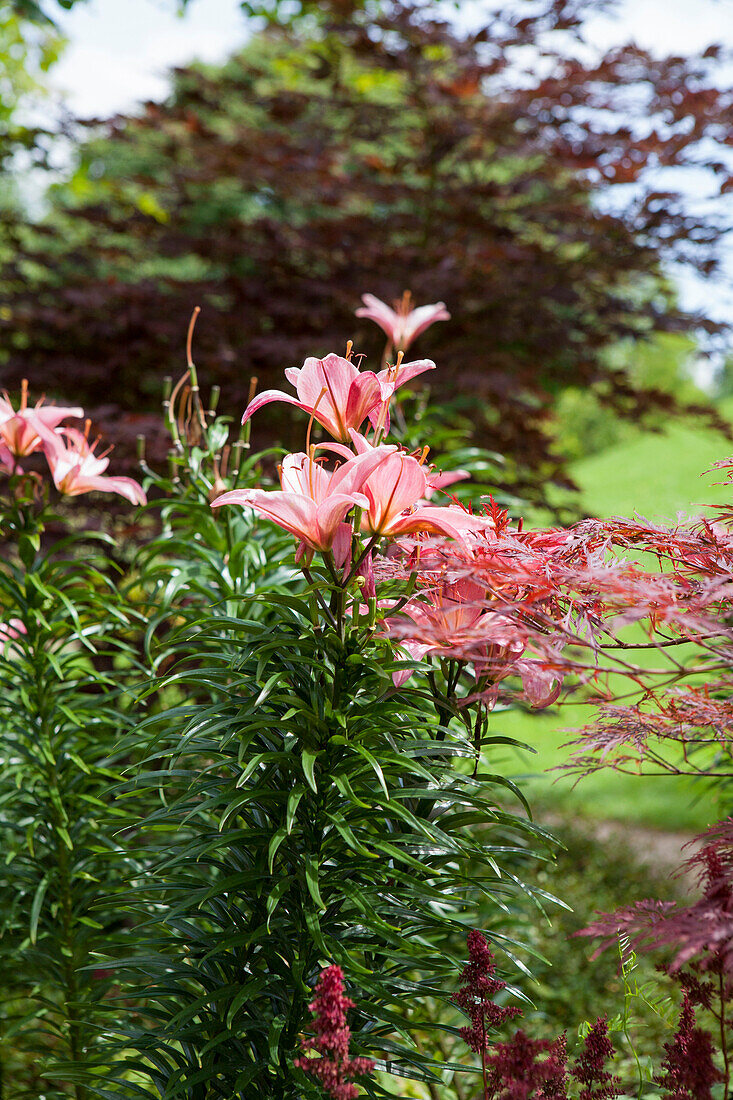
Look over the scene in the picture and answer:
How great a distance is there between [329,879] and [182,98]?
4594 millimetres

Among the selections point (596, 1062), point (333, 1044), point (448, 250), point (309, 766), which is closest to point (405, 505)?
point (309, 766)

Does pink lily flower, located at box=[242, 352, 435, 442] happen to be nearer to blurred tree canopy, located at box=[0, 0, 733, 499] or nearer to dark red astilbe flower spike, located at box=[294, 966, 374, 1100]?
dark red astilbe flower spike, located at box=[294, 966, 374, 1100]

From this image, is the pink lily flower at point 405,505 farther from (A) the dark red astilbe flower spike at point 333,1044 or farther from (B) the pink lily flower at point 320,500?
(A) the dark red astilbe flower spike at point 333,1044

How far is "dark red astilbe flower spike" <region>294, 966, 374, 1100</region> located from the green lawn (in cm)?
40

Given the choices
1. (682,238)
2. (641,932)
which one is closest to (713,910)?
(641,932)

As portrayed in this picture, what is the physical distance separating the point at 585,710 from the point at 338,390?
713mm

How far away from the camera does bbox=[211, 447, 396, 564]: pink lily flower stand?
3.49 ft

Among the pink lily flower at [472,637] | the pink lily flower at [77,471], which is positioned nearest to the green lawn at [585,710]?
the pink lily flower at [472,637]

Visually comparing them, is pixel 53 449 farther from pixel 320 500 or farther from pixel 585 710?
Answer: pixel 585 710

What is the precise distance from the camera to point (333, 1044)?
0.93 metres

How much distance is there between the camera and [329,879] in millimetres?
1216

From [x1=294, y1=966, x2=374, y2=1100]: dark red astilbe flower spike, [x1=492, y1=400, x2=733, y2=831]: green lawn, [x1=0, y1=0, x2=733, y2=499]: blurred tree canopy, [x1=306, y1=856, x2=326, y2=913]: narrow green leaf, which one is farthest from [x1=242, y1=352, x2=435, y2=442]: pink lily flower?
[x1=0, y1=0, x2=733, y2=499]: blurred tree canopy

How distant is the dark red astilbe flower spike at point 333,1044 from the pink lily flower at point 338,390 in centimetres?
74

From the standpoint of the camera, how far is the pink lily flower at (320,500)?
1.06 metres
